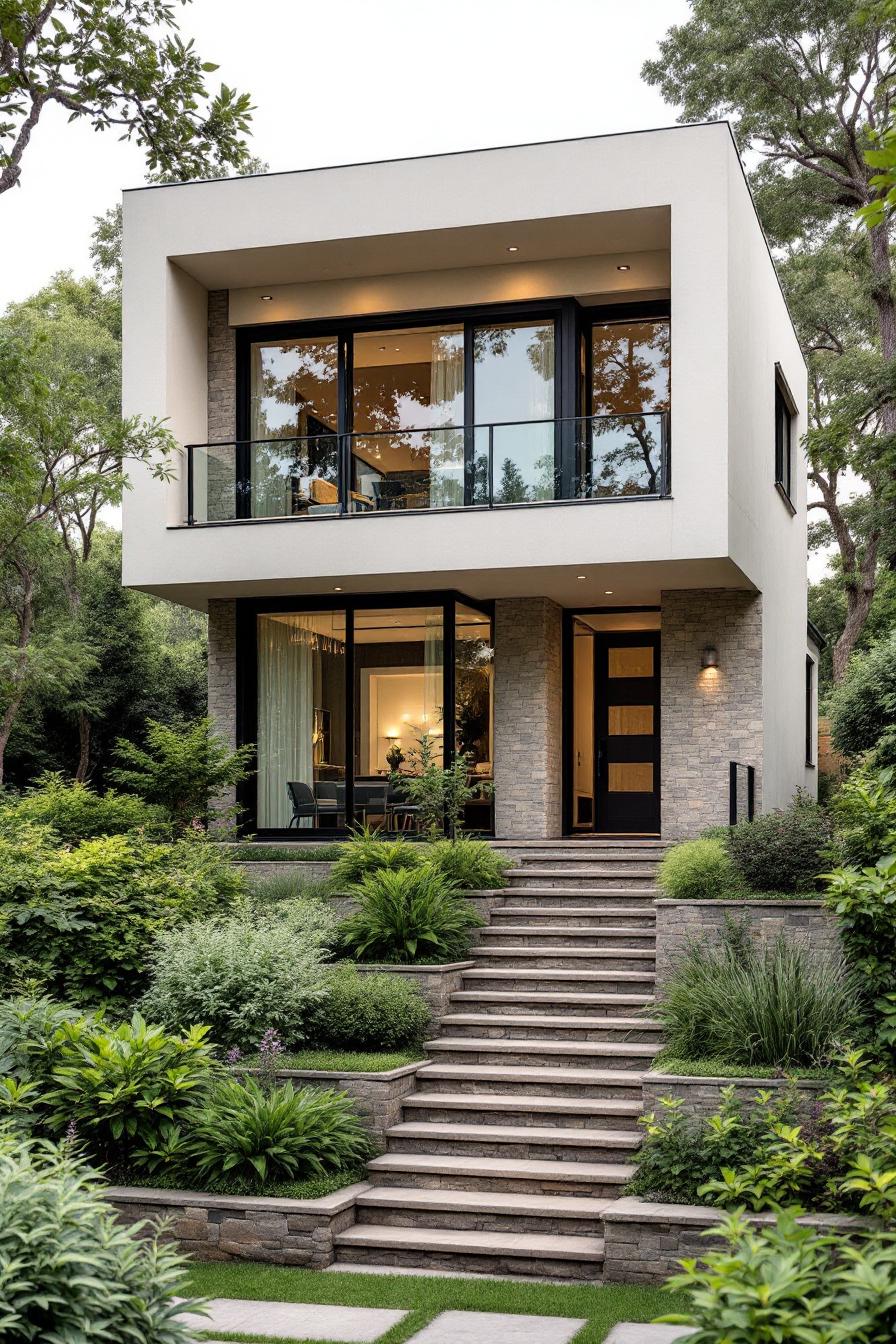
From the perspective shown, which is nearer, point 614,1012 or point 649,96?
point 614,1012

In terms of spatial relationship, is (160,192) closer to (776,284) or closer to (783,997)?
(776,284)

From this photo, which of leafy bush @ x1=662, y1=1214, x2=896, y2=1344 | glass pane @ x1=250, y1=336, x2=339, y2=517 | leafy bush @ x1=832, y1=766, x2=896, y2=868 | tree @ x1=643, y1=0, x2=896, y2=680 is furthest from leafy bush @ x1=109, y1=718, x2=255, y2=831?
tree @ x1=643, y1=0, x2=896, y2=680

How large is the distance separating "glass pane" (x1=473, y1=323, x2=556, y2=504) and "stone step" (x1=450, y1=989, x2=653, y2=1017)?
575cm

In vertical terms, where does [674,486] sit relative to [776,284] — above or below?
below

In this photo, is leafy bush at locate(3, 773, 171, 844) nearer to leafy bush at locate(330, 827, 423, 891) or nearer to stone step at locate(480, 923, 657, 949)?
leafy bush at locate(330, 827, 423, 891)

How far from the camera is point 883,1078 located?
25.1 ft

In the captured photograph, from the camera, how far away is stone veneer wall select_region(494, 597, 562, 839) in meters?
15.7

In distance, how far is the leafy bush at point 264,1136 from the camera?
8.04 metres

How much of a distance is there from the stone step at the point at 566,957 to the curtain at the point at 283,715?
4935mm

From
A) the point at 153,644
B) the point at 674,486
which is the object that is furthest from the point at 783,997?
the point at 153,644

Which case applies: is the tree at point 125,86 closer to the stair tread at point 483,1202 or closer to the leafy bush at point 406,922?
the leafy bush at point 406,922

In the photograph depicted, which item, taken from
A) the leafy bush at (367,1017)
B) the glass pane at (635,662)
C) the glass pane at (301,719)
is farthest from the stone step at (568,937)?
the glass pane at (635,662)

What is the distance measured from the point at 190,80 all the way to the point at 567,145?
4.53 m

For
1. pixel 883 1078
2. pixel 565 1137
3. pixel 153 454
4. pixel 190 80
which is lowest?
pixel 565 1137
